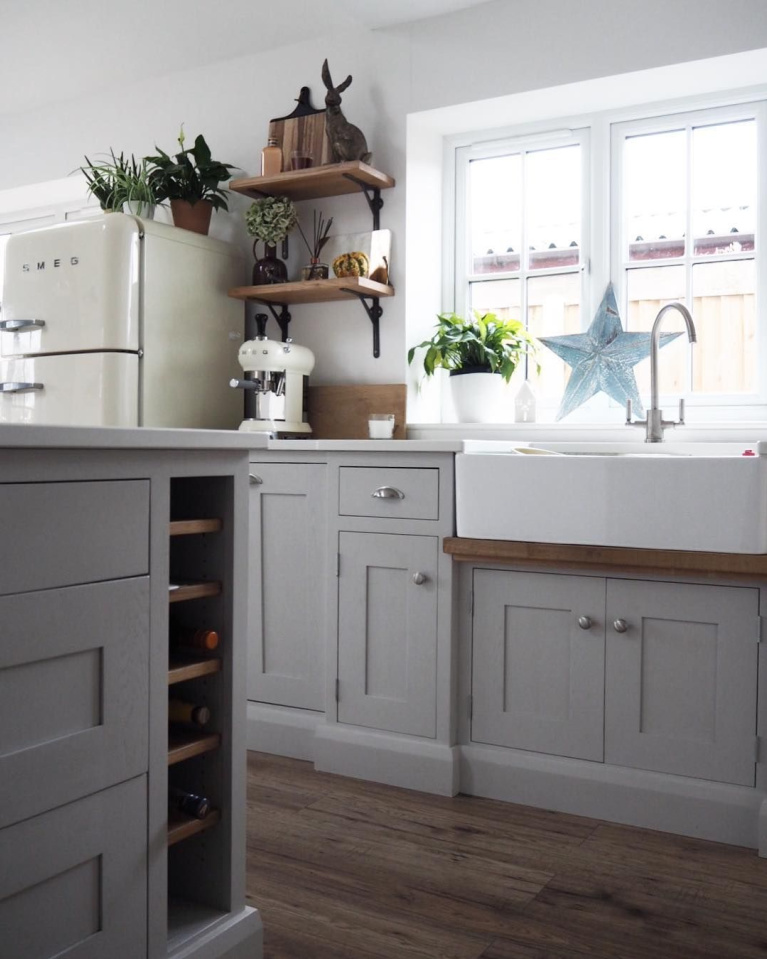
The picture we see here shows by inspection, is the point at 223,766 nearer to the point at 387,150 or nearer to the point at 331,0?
the point at 387,150

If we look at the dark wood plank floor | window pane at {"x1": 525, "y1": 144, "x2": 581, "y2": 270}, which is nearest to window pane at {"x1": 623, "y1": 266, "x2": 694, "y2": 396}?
window pane at {"x1": 525, "y1": 144, "x2": 581, "y2": 270}

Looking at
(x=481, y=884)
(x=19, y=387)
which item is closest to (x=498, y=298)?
(x=19, y=387)

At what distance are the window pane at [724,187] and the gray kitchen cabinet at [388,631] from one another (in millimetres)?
1374

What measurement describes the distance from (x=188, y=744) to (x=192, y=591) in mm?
246

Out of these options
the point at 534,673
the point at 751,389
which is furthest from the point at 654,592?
the point at 751,389

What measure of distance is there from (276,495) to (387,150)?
4.24 ft

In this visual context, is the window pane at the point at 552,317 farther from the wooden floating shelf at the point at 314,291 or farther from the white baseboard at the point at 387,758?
the white baseboard at the point at 387,758

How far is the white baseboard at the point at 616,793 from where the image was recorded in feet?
7.23

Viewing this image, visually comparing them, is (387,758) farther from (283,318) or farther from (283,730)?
(283,318)

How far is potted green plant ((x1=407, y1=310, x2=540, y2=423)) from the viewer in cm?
318

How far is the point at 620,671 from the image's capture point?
2.33m

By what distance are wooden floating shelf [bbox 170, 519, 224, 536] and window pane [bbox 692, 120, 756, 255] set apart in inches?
81.8

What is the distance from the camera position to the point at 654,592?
7.57 ft

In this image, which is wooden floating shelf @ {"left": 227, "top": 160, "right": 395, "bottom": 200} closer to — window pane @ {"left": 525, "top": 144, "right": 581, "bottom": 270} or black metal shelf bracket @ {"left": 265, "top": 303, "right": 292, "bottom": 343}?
black metal shelf bracket @ {"left": 265, "top": 303, "right": 292, "bottom": 343}
